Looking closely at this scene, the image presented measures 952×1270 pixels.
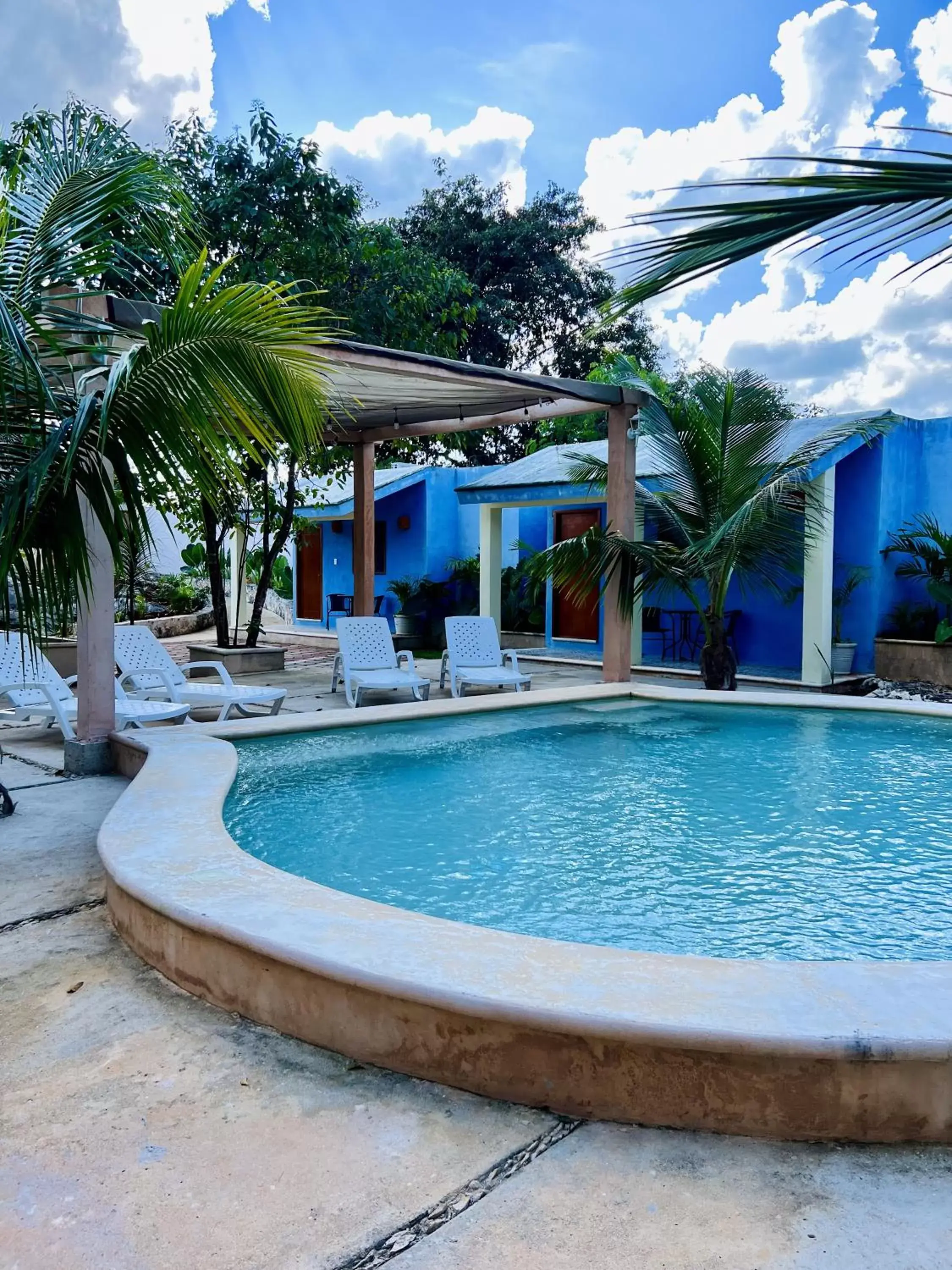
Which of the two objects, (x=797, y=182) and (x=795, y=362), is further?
(x=795, y=362)

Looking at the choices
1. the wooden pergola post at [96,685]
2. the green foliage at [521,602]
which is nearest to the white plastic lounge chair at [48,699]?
the wooden pergola post at [96,685]

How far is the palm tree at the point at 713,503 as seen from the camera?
11.1 metres

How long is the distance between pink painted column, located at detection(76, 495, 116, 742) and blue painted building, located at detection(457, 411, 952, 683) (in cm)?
656

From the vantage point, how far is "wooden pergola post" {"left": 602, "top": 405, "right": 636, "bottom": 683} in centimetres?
1128

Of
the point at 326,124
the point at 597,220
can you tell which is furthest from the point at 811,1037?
the point at 597,220

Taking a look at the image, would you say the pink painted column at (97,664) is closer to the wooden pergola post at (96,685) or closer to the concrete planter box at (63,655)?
the wooden pergola post at (96,685)

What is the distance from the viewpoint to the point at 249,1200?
2.41m

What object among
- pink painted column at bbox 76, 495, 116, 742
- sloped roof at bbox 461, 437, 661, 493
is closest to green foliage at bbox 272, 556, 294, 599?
sloped roof at bbox 461, 437, 661, 493

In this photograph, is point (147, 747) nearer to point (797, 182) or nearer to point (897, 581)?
point (797, 182)

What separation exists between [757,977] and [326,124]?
16.1m

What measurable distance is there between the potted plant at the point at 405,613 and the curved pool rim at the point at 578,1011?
628 inches

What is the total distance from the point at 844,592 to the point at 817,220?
43.1 ft

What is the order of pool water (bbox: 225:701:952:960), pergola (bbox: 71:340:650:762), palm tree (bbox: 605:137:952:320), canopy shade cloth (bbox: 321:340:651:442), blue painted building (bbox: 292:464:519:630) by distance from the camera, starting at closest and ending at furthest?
palm tree (bbox: 605:137:952:320) < pool water (bbox: 225:701:952:960) < pergola (bbox: 71:340:650:762) < canopy shade cloth (bbox: 321:340:651:442) < blue painted building (bbox: 292:464:519:630)

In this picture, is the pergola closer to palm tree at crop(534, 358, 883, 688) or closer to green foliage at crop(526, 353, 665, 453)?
palm tree at crop(534, 358, 883, 688)
